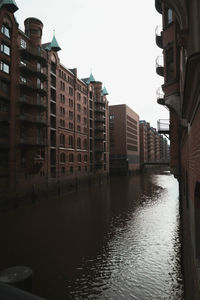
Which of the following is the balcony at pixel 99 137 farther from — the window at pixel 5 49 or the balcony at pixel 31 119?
the window at pixel 5 49

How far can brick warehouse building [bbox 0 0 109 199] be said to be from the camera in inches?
1038

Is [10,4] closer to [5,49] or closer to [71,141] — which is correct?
[5,49]

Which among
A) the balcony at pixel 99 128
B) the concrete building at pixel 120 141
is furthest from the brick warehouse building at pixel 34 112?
the concrete building at pixel 120 141

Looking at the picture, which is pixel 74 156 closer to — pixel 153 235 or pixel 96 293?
pixel 153 235

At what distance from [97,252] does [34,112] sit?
23449 millimetres

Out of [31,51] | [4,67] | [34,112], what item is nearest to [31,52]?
[31,51]

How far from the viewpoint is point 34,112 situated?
31.0 metres

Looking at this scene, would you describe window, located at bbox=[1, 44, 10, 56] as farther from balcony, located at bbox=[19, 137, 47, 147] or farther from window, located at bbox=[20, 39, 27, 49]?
balcony, located at bbox=[19, 137, 47, 147]

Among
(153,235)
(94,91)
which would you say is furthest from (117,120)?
(153,235)

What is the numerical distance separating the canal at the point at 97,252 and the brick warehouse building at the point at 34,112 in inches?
310

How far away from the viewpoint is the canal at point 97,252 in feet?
30.9

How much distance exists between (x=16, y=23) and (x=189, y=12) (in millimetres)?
30864

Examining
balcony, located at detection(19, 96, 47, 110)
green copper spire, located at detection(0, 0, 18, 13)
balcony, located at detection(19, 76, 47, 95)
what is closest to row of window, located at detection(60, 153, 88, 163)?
balcony, located at detection(19, 96, 47, 110)

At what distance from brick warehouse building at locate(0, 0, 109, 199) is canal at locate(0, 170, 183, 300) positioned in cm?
788
